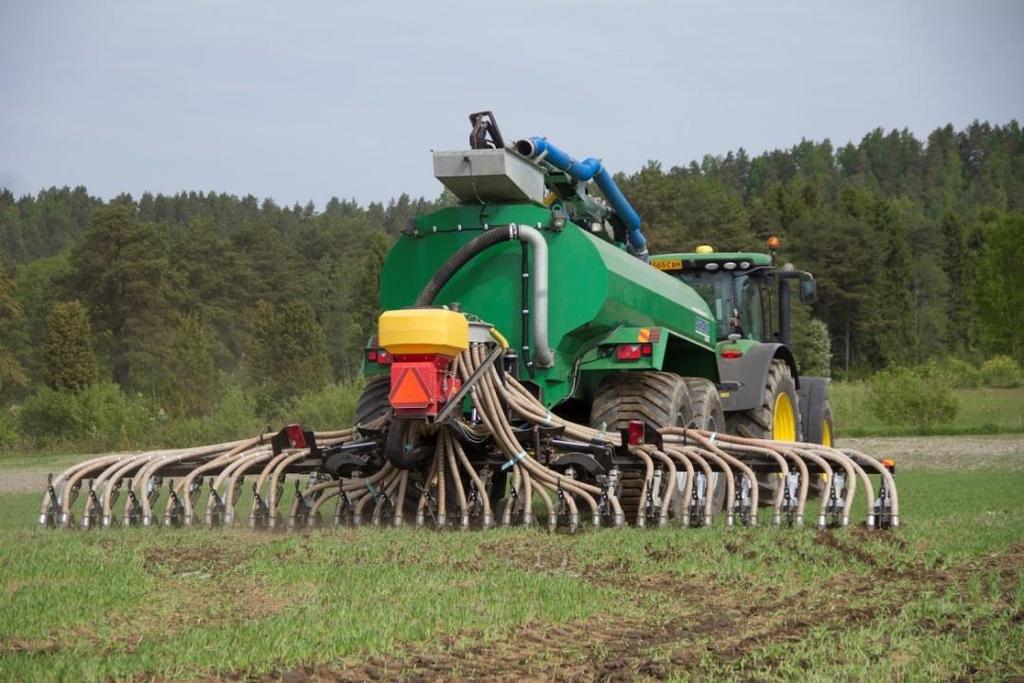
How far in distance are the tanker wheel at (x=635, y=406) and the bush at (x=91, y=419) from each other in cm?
2273

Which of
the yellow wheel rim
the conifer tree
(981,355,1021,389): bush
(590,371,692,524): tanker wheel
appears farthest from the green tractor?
the conifer tree

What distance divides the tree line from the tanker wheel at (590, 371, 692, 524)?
27992 millimetres

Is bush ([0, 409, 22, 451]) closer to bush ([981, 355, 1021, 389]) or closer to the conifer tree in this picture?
the conifer tree

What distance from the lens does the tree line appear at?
49.0m

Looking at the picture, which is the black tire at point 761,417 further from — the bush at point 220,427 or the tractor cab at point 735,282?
the bush at point 220,427

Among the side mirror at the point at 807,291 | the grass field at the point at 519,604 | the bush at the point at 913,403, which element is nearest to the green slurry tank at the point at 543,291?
the grass field at the point at 519,604

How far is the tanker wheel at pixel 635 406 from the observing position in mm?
9656

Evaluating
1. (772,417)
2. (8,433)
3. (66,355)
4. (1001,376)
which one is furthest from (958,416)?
(66,355)

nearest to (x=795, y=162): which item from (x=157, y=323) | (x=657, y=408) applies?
(x=157, y=323)

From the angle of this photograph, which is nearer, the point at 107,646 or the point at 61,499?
the point at 107,646

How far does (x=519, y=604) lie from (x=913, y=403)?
26342 millimetres

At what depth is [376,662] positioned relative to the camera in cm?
457

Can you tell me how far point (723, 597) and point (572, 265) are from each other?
13.0 ft

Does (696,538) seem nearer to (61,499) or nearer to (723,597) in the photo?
(723,597)
